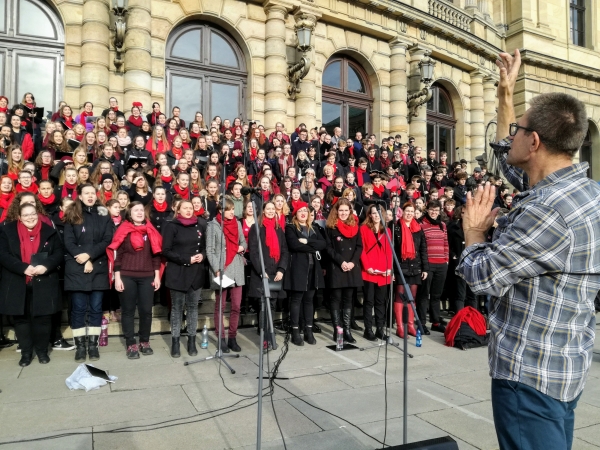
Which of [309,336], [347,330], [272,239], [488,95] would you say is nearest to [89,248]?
[272,239]

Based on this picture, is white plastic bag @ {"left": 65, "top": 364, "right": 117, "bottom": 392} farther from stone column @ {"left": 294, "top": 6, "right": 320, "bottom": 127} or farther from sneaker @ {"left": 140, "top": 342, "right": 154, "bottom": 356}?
stone column @ {"left": 294, "top": 6, "right": 320, "bottom": 127}

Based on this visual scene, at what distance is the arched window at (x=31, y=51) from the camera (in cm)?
1246

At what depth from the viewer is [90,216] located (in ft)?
21.9

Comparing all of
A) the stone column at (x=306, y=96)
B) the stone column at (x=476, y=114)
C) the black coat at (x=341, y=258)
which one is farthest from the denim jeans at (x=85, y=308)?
the stone column at (x=476, y=114)

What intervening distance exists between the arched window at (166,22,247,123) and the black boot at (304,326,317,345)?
28.5 feet

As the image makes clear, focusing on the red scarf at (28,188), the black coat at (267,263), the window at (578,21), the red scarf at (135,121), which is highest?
the window at (578,21)

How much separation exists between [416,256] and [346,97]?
10.7 metres

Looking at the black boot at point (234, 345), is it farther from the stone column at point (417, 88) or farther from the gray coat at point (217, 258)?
the stone column at point (417, 88)

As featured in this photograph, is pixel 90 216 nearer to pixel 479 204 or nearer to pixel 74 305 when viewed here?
pixel 74 305

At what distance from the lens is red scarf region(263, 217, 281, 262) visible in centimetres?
727

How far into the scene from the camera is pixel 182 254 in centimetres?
680

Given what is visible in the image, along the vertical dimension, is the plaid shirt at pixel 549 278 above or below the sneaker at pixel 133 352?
above

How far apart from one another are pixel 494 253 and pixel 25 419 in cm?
440

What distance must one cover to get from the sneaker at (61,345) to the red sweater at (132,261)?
1.40m
